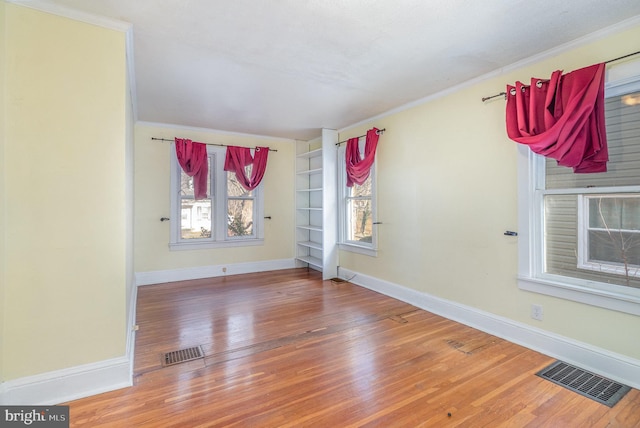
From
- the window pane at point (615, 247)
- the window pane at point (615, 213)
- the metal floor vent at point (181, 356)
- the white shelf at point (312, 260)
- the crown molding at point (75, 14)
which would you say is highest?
the crown molding at point (75, 14)

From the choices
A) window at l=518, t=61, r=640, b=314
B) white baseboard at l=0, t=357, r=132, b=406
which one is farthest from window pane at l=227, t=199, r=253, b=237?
window at l=518, t=61, r=640, b=314

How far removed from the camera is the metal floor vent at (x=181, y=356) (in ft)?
7.88

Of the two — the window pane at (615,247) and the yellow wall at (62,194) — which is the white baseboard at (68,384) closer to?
the yellow wall at (62,194)

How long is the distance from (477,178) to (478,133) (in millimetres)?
441

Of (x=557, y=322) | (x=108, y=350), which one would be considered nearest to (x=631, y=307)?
(x=557, y=322)

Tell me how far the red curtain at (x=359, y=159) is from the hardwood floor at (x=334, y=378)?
188 centimetres

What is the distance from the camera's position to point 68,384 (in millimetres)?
1908

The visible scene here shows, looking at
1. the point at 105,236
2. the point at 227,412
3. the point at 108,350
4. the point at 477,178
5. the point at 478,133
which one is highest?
the point at 478,133

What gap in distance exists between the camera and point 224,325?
3.13m

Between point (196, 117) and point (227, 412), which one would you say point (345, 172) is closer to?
point (196, 117)

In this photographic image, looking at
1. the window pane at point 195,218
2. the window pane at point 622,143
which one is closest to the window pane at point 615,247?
the window pane at point 622,143

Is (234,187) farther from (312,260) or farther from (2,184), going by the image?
(2,184)

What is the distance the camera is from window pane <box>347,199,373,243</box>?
4.57 m

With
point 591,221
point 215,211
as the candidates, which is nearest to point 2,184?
point 215,211
